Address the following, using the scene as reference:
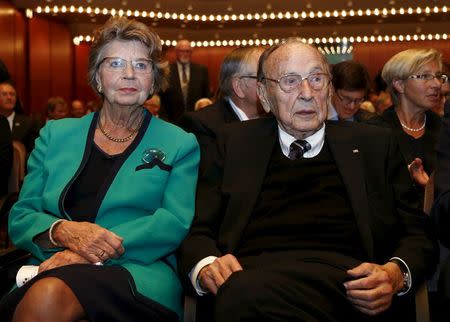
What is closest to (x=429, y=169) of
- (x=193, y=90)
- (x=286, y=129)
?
(x=286, y=129)

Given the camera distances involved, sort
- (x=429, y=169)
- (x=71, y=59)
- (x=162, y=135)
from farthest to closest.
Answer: (x=71, y=59)
(x=429, y=169)
(x=162, y=135)

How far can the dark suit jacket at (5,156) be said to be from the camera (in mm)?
4206

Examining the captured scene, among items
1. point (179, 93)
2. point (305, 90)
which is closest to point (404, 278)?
point (305, 90)

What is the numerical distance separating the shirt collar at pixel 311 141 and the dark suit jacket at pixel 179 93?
21.2 feet

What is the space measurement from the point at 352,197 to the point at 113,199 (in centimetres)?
90

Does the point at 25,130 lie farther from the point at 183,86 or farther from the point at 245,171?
the point at 245,171

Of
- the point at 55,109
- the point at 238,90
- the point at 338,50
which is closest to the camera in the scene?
the point at 238,90

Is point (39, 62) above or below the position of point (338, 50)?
below

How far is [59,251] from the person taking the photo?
265 centimetres

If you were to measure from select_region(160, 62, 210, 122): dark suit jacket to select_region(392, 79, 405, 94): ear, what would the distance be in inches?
205

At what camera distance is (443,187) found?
250 cm

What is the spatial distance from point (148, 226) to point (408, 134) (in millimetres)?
1958

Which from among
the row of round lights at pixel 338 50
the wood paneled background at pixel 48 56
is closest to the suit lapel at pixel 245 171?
the wood paneled background at pixel 48 56

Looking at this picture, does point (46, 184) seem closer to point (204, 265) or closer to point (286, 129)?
point (204, 265)
